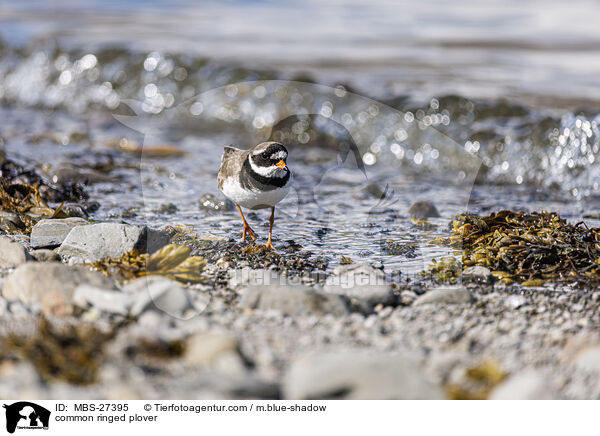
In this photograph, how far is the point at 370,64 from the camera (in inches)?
454

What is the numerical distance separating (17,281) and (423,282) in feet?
8.20

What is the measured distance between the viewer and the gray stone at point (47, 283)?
3244mm

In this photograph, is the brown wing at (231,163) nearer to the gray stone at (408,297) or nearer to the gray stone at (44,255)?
the gray stone at (44,255)

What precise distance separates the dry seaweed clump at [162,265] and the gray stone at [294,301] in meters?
0.62

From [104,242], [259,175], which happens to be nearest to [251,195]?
[259,175]

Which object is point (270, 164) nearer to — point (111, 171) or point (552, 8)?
point (111, 171)

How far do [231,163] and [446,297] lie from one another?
5.61 feet

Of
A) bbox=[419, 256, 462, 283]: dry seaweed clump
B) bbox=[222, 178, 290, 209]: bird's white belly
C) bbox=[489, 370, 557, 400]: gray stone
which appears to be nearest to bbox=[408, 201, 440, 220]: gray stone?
bbox=[419, 256, 462, 283]: dry seaweed clump

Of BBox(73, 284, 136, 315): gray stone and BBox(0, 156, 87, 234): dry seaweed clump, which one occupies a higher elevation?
BBox(0, 156, 87, 234): dry seaweed clump

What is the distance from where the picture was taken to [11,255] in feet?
12.6

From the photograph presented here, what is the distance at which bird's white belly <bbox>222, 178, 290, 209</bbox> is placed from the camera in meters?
3.99

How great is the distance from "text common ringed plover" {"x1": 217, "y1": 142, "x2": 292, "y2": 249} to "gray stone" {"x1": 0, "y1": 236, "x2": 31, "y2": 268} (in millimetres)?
1387

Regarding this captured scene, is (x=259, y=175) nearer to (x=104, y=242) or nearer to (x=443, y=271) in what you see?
(x=104, y=242)
